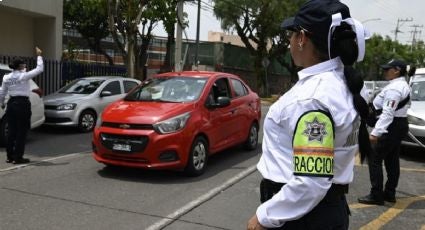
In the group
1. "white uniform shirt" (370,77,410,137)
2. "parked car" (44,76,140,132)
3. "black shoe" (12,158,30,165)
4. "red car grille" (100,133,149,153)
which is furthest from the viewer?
"parked car" (44,76,140,132)

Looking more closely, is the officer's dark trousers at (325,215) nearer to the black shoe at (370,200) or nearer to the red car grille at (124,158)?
the black shoe at (370,200)

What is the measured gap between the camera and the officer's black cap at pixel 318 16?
211 centimetres

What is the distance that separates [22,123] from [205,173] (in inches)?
124

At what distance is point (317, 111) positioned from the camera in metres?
1.98

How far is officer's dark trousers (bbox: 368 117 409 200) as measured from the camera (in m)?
6.13

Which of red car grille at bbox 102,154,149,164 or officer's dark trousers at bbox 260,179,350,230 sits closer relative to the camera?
officer's dark trousers at bbox 260,179,350,230

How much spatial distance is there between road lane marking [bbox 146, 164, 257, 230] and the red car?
58 centimetres

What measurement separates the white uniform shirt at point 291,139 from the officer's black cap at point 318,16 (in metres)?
0.15

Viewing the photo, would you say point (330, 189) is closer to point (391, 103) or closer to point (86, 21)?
point (391, 103)

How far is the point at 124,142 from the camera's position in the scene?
7.15m

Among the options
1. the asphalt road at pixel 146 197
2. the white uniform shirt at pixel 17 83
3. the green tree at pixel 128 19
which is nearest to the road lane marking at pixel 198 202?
the asphalt road at pixel 146 197

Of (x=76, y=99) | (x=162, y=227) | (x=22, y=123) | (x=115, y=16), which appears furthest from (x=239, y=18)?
(x=162, y=227)

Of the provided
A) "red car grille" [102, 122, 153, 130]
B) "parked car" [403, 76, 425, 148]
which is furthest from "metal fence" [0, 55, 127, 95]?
"parked car" [403, 76, 425, 148]

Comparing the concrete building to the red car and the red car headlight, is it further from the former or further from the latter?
the red car headlight
